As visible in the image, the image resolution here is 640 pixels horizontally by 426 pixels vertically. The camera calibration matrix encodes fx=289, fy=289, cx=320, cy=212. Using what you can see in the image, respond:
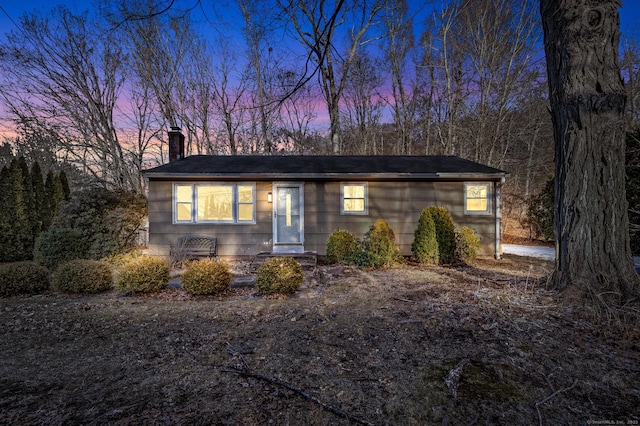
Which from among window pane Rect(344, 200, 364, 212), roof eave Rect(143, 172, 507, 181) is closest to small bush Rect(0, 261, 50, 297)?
roof eave Rect(143, 172, 507, 181)

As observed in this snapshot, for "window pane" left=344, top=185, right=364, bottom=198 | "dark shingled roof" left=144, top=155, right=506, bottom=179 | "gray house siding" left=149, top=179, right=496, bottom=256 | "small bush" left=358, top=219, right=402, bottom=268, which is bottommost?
"small bush" left=358, top=219, right=402, bottom=268

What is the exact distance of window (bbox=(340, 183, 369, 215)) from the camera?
29.7 ft

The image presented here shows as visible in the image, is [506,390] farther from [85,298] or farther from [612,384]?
[85,298]

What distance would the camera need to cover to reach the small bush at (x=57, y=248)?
23.3 ft

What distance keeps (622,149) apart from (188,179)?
939cm

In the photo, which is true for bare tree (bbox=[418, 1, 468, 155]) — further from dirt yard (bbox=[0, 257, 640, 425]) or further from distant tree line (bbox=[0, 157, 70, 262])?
distant tree line (bbox=[0, 157, 70, 262])

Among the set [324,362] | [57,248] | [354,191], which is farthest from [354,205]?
[57,248]

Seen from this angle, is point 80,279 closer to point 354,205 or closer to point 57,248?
point 57,248

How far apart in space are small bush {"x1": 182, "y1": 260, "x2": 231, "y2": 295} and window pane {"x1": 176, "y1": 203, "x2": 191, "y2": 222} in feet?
13.8

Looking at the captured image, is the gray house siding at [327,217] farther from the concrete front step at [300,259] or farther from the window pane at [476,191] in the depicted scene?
the concrete front step at [300,259]

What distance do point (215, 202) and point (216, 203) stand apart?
0.04 m

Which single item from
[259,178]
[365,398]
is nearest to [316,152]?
[259,178]

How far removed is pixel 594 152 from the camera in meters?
3.58

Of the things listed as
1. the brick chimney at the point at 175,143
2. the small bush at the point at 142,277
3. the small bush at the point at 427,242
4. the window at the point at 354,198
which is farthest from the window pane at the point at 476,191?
the brick chimney at the point at 175,143
